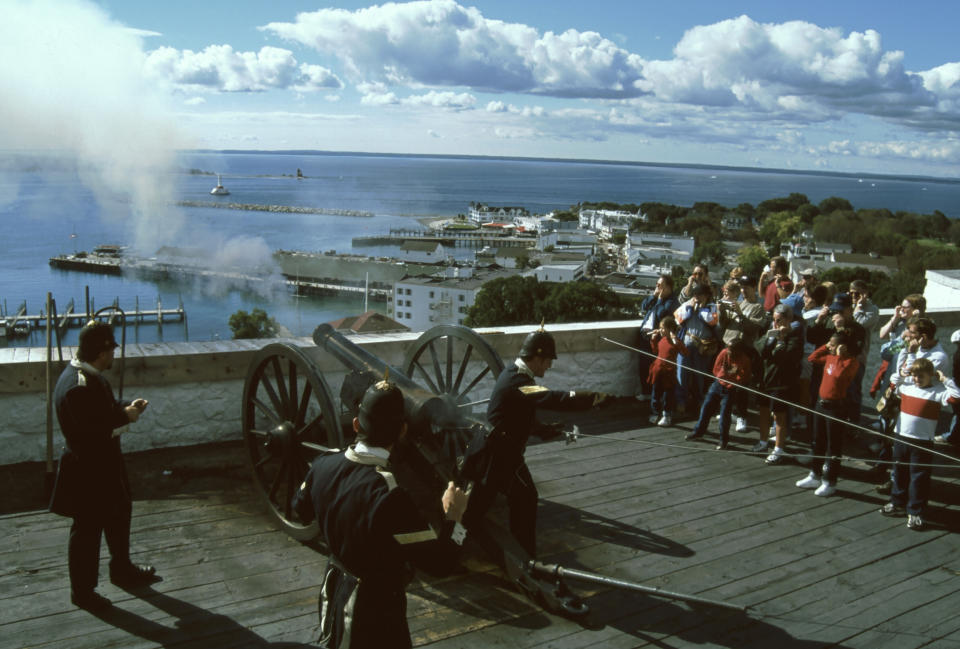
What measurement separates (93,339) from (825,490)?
442 cm

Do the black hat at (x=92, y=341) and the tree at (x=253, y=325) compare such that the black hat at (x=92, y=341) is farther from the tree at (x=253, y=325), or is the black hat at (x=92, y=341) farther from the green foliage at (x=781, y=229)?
the green foliage at (x=781, y=229)

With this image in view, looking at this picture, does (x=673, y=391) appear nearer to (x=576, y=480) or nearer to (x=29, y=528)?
(x=576, y=480)

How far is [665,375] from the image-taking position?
6.32 m

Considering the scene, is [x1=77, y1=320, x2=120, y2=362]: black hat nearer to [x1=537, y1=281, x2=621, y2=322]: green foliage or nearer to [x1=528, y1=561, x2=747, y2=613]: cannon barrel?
[x1=528, y1=561, x2=747, y2=613]: cannon barrel

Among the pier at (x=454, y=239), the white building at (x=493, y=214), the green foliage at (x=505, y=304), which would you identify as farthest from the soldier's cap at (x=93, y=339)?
the white building at (x=493, y=214)

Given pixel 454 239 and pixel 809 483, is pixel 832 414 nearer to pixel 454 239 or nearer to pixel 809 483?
pixel 809 483

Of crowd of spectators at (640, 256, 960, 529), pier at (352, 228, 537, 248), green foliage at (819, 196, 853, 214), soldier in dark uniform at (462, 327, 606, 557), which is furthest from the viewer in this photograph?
green foliage at (819, 196, 853, 214)

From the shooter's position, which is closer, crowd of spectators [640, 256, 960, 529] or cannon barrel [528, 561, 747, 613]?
cannon barrel [528, 561, 747, 613]

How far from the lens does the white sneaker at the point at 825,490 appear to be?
503 centimetres

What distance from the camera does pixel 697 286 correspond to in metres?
6.42

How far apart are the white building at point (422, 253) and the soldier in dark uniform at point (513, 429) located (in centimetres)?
8672

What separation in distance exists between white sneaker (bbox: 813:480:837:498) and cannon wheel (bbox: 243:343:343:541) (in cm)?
322

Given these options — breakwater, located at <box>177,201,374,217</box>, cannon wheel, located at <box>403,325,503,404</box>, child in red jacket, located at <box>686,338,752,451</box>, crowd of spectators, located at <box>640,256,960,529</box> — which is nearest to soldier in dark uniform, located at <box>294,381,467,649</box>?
cannon wheel, located at <box>403,325,503,404</box>

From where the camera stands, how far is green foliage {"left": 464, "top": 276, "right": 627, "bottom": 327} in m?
31.9
